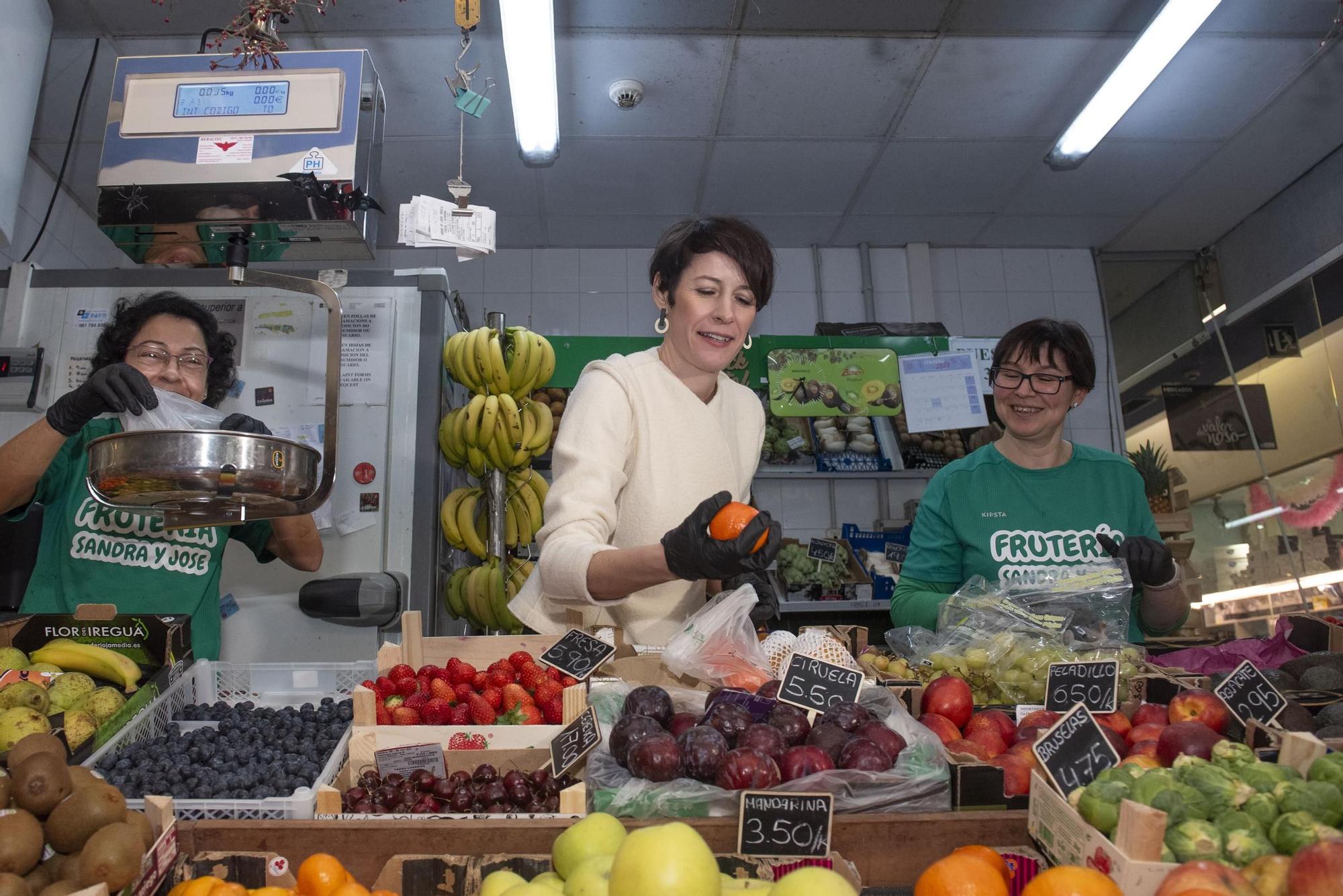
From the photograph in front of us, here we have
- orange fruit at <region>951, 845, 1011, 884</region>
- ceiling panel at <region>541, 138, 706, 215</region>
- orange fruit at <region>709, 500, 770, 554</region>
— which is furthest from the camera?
ceiling panel at <region>541, 138, 706, 215</region>

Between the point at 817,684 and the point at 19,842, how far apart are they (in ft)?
3.55

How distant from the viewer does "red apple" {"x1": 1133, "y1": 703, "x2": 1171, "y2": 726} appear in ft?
5.02

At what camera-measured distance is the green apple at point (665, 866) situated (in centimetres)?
84

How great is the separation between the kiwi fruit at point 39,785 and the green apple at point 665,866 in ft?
2.33

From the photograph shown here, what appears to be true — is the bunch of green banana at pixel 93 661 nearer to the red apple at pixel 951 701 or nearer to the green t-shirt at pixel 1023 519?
the red apple at pixel 951 701

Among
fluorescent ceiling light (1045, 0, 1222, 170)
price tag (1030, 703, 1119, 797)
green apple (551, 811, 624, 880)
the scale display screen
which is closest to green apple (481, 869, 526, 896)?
green apple (551, 811, 624, 880)

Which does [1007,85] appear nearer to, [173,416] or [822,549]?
[822,549]

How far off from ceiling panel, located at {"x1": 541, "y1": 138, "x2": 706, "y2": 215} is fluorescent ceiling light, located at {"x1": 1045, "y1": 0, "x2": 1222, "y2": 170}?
72.4 inches

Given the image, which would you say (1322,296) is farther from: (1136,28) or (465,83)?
(465,83)

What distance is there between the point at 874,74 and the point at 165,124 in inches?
113

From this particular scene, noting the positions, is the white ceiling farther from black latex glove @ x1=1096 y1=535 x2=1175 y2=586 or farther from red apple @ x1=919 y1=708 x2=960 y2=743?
red apple @ x1=919 y1=708 x2=960 y2=743

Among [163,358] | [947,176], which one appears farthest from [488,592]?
[947,176]

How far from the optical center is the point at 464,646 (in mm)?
2059

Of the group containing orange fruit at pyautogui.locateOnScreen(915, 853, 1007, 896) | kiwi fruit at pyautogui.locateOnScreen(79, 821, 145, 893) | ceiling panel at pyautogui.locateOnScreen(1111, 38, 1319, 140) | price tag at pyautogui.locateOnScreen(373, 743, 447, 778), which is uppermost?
ceiling panel at pyautogui.locateOnScreen(1111, 38, 1319, 140)
